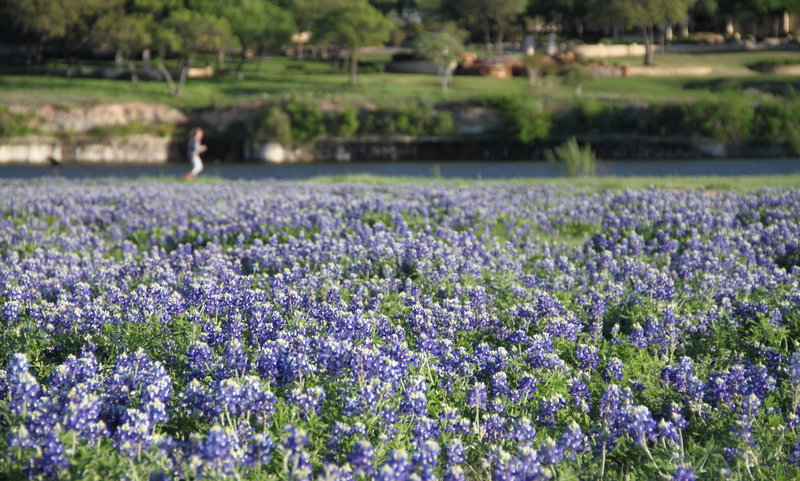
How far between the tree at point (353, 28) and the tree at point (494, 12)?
26219 mm

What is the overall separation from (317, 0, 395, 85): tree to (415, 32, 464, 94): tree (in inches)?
201

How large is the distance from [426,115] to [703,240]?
6816cm

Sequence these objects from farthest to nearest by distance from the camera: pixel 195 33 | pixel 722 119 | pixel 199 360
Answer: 1. pixel 195 33
2. pixel 722 119
3. pixel 199 360

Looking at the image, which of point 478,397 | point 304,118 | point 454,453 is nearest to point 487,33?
point 304,118

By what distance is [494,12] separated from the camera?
370 ft

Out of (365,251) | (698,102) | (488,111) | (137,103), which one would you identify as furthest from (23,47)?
(365,251)

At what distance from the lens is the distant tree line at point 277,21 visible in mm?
83875

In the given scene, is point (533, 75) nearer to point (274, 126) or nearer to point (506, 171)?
point (274, 126)

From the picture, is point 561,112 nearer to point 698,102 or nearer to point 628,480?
point 698,102

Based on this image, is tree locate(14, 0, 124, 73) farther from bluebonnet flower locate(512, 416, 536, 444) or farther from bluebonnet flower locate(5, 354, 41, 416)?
bluebonnet flower locate(512, 416, 536, 444)

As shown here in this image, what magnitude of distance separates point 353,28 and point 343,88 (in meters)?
6.81

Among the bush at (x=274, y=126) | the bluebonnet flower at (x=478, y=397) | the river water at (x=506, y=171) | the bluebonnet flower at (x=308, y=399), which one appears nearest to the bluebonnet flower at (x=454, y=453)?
the bluebonnet flower at (x=478, y=397)

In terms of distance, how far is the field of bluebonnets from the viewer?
372 centimetres

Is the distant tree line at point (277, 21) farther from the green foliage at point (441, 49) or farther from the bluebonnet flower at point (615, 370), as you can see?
the bluebonnet flower at point (615, 370)
